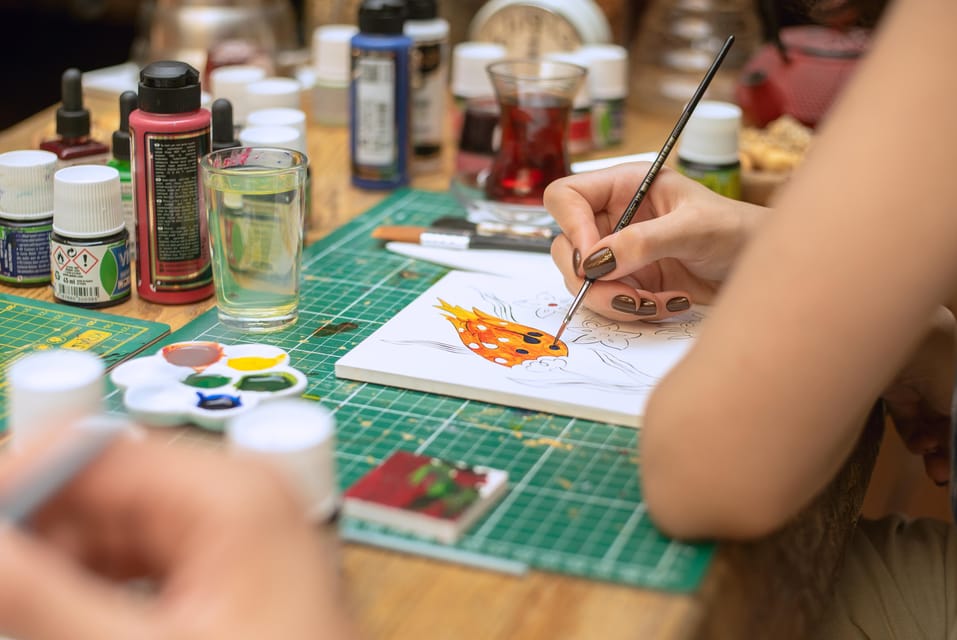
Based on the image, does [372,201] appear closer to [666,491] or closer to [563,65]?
[563,65]

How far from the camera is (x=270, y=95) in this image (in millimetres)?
1442

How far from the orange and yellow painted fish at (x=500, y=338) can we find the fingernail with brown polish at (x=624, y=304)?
0.23ft

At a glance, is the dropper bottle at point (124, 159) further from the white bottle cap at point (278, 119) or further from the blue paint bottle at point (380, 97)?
the blue paint bottle at point (380, 97)

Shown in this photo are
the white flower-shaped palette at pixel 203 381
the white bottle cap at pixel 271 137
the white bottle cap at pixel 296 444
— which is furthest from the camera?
the white bottle cap at pixel 271 137

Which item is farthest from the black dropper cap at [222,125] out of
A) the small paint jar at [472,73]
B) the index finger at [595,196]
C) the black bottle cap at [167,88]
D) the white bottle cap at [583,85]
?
→ the white bottle cap at [583,85]

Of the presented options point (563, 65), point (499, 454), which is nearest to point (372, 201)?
point (563, 65)

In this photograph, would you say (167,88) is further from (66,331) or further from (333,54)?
(333,54)

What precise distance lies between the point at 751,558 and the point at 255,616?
390 mm

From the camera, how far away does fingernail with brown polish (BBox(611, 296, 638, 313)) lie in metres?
1.08

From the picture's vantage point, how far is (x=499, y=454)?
87 centimetres

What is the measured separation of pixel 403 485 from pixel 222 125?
58 centimetres

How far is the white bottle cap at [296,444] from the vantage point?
66 cm

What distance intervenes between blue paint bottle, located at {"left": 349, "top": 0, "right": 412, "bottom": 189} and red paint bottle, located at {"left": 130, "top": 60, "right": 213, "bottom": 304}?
404 millimetres

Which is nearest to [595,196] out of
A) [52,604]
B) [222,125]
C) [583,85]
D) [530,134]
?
[530,134]
